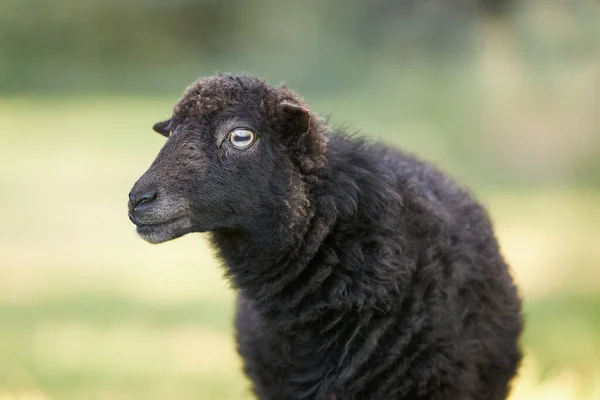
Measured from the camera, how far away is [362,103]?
2198 centimetres

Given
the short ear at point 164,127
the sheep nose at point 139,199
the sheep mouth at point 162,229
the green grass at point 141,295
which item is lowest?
the sheep mouth at point 162,229

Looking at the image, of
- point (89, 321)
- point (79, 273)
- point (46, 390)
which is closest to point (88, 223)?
point (79, 273)

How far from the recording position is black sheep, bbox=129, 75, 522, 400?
4.96m

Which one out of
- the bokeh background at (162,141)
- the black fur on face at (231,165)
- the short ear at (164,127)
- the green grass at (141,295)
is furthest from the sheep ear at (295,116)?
the green grass at (141,295)

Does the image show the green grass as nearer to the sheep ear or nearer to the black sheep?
the black sheep

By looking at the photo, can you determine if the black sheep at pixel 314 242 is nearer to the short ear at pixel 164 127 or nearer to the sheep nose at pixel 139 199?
the sheep nose at pixel 139 199

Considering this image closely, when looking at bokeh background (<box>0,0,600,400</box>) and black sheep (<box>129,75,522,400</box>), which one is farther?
bokeh background (<box>0,0,600,400</box>)

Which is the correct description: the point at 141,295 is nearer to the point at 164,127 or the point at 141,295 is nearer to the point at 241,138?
the point at 164,127

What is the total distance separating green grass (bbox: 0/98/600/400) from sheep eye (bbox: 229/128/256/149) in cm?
203

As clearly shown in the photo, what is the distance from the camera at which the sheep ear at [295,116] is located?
4.93 metres

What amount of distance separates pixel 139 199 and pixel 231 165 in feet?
1.67

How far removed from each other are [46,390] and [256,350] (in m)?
2.57

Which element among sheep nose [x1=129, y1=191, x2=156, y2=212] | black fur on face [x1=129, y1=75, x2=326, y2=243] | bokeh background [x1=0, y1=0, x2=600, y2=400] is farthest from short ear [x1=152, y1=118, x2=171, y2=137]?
bokeh background [x1=0, y1=0, x2=600, y2=400]

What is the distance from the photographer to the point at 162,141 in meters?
19.5
